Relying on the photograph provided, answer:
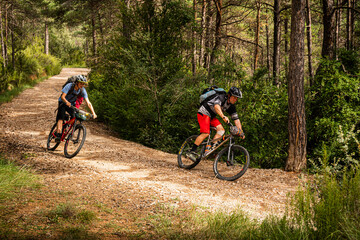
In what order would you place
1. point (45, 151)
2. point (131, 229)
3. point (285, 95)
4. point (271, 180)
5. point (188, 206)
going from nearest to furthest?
point (131, 229) < point (188, 206) < point (271, 180) < point (45, 151) < point (285, 95)

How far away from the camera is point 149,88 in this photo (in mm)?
10266

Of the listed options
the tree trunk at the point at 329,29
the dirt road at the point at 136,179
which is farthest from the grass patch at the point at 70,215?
the tree trunk at the point at 329,29

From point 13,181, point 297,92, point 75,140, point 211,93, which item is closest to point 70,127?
point 75,140

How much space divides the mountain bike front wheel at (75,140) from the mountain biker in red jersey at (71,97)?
0.38m

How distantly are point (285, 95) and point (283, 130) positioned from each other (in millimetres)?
1111

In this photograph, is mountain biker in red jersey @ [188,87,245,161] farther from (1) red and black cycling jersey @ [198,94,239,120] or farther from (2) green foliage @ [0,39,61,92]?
(2) green foliage @ [0,39,61,92]

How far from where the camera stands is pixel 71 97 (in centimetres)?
685

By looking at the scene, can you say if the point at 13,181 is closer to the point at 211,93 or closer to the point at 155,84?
the point at 211,93

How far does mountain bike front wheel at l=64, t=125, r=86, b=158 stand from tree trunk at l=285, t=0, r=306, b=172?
17.3 ft

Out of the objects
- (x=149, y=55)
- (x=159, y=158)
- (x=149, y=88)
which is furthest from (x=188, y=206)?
(x=149, y=55)

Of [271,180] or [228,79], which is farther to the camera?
[228,79]

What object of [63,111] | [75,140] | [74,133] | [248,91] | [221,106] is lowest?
[75,140]

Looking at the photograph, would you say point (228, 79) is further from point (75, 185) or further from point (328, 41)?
point (75, 185)

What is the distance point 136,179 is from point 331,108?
597 cm
